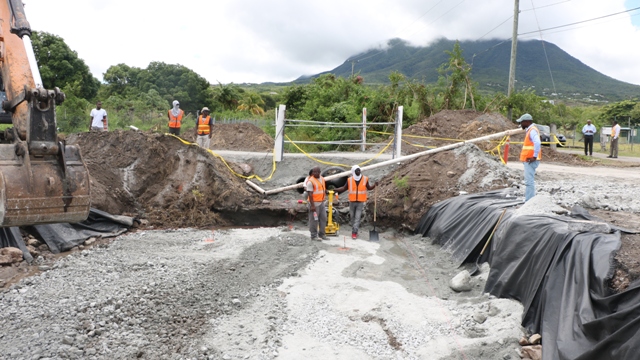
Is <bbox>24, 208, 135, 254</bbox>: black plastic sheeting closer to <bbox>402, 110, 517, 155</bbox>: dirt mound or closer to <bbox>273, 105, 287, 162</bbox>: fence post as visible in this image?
<bbox>273, 105, 287, 162</bbox>: fence post

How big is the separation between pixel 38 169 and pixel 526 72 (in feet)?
374

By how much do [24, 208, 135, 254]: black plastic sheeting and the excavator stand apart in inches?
155

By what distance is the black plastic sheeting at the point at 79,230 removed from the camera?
881cm

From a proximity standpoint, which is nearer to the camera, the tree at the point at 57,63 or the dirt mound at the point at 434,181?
the dirt mound at the point at 434,181


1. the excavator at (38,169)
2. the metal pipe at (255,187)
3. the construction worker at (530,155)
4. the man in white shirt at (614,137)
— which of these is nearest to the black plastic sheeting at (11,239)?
the excavator at (38,169)

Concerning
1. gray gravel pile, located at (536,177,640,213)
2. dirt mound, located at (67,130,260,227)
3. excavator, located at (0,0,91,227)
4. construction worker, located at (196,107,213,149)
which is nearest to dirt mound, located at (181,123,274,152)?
construction worker, located at (196,107,213,149)

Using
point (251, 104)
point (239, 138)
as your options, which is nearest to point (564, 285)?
point (239, 138)

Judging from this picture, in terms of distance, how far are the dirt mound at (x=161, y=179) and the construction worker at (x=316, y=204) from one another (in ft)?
7.71

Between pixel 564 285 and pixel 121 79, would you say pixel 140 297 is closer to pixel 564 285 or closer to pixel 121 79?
pixel 564 285

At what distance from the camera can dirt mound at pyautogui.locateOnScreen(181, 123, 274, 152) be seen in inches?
789

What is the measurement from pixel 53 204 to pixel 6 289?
284 centimetres

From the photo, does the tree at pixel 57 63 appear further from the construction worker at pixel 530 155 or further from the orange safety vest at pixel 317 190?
the construction worker at pixel 530 155

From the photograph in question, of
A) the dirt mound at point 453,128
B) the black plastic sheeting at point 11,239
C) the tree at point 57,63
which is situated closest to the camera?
the black plastic sheeting at point 11,239

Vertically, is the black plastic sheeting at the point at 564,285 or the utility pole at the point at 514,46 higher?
the utility pole at the point at 514,46
